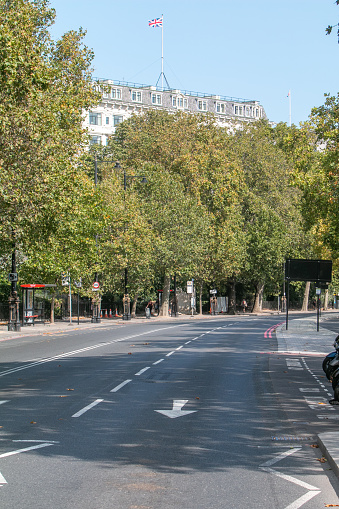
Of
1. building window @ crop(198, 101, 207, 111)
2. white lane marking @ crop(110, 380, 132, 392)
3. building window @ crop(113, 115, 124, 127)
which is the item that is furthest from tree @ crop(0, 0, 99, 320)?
building window @ crop(198, 101, 207, 111)

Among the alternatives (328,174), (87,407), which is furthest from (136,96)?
(87,407)

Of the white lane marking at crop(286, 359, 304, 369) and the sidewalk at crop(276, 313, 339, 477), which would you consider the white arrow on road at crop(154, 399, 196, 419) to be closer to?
the sidewalk at crop(276, 313, 339, 477)

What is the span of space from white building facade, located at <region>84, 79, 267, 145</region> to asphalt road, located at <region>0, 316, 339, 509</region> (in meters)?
87.4

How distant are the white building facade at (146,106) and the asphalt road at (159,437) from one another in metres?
87.4

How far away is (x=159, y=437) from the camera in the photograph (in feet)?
33.4

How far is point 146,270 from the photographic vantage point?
65438 millimetres

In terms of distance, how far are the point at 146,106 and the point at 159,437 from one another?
11152 centimetres

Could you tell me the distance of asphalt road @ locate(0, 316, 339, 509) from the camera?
719cm

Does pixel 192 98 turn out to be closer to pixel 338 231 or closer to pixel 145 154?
pixel 145 154

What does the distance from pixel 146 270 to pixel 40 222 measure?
31790 mm

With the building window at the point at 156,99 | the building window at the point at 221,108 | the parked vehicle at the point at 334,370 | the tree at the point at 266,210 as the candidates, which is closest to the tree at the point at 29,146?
the parked vehicle at the point at 334,370

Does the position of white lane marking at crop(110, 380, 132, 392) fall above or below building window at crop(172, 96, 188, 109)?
below

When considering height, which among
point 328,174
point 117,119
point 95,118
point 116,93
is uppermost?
point 116,93

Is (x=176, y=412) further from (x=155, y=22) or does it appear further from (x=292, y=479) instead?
(x=155, y=22)
